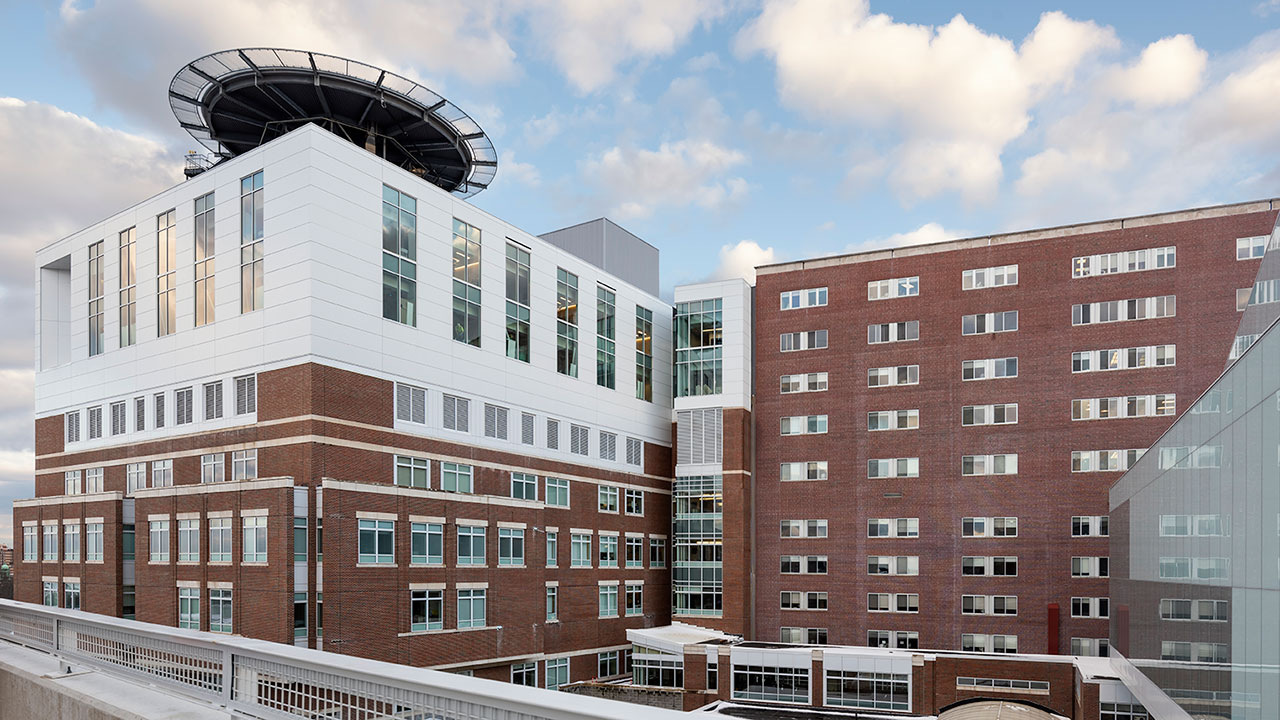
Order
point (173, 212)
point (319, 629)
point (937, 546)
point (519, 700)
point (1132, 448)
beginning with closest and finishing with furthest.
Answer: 1. point (519, 700)
2. point (319, 629)
3. point (173, 212)
4. point (1132, 448)
5. point (937, 546)

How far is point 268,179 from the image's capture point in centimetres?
3778

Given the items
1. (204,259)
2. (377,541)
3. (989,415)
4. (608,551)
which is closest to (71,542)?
(204,259)

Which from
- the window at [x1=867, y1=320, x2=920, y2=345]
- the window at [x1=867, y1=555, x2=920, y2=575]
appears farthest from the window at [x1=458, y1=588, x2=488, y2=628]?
the window at [x1=867, y1=320, x2=920, y2=345]

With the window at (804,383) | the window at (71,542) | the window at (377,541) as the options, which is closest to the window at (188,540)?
the window at (377,541)

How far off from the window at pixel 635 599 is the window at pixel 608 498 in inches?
205

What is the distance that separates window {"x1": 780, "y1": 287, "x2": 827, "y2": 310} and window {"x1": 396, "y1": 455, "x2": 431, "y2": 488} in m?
28.2

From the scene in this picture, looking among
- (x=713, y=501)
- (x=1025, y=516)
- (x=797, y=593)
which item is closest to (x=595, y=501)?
(x=713, y=501)

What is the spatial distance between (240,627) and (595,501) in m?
22.9

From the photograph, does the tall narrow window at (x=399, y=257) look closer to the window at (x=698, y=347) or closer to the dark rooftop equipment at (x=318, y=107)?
the dark rooftop equipment at (x=318, y=107)

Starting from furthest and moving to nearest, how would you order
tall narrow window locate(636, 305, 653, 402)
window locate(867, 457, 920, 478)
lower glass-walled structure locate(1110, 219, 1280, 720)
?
1. tall narrow window locate(636, 305, 653, 402)
2. window locate(867, 457, 920, 478)
3. lower glass-walled structure locate(1110, 219, 1280, 720)

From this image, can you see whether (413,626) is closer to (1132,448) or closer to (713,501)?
(713,501)

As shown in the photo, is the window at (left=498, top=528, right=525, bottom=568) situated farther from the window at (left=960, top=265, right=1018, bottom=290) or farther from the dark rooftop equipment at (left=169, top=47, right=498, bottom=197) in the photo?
the window at (left=960, top=265, right=1018, bottom=290)

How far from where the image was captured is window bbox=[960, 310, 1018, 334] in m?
54.3

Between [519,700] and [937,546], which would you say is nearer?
[519,700]
